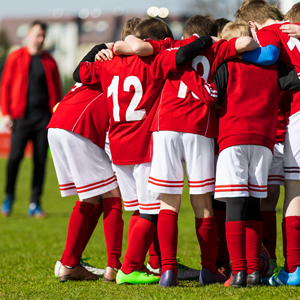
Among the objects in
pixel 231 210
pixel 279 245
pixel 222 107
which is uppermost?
pixel 222 107

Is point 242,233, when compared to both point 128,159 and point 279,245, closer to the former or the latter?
point 128,159

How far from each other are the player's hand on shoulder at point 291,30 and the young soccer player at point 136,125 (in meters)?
0.77

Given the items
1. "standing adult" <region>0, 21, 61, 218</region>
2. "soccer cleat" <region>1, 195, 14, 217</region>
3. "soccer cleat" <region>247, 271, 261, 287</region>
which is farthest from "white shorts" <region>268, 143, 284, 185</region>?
"soccer cleat" <region>1, 195, 14, 217</region>

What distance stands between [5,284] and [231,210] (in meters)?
1.68

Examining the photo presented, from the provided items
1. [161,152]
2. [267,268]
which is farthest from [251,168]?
[267,268]

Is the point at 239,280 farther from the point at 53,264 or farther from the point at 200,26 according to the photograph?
the point at 53,264

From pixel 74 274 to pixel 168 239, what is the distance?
84 cm

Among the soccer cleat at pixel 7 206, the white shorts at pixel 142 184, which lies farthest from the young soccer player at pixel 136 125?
the soccer cleat at pixel 7 206

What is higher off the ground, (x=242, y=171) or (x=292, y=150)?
(x=292, y=150)

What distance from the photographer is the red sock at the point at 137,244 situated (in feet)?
10.9

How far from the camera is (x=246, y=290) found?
2986mm

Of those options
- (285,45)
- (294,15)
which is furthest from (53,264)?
(294,15)

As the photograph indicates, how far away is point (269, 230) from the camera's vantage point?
3.77 metres

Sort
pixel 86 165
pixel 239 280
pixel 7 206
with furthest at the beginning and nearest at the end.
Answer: pixel 7 206 → pixel 86 165 → pixel 239 280
